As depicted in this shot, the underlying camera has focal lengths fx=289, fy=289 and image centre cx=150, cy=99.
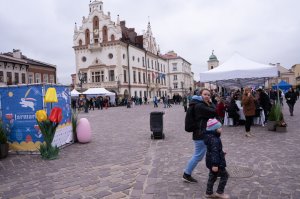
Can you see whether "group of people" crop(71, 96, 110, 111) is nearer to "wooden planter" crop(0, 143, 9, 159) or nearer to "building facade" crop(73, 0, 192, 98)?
"building facade" crop(73, 0, 192, 98)

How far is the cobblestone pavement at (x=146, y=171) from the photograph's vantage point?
4988 millimetres

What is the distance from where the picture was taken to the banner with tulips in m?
8.62

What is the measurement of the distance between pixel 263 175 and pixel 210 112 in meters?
1.85

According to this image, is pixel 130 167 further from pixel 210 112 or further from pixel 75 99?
pixel 75 99

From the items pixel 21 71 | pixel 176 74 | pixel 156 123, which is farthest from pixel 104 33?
pixel 156 123

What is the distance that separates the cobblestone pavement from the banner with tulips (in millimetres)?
500

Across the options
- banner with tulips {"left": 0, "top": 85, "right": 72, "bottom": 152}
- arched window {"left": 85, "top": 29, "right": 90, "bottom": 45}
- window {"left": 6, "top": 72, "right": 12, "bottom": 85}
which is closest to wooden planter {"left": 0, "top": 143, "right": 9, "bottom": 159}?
banner with tulips {"left": 0, "top": 85, "right": 72, "bottom": 152}

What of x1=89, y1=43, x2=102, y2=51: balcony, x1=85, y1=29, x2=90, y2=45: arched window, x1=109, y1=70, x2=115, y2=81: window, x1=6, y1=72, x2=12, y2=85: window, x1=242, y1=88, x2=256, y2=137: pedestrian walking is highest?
x1=85, y1=29, x2=90, y2=45: arched window

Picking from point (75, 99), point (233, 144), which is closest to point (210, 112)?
point (233, 144)

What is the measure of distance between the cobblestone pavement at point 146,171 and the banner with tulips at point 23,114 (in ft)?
1.64

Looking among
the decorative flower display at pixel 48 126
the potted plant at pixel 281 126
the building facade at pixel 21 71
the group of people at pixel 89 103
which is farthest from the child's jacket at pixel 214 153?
the building facade at pixel 21 71

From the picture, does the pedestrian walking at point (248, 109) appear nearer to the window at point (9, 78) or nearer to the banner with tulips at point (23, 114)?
the banner with tulips at point (23, 114)

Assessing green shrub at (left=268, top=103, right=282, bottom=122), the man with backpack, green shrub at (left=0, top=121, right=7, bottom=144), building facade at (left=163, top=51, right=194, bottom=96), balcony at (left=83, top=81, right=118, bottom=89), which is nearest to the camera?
the man with backpack

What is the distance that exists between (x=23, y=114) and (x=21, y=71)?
35.0 meters
